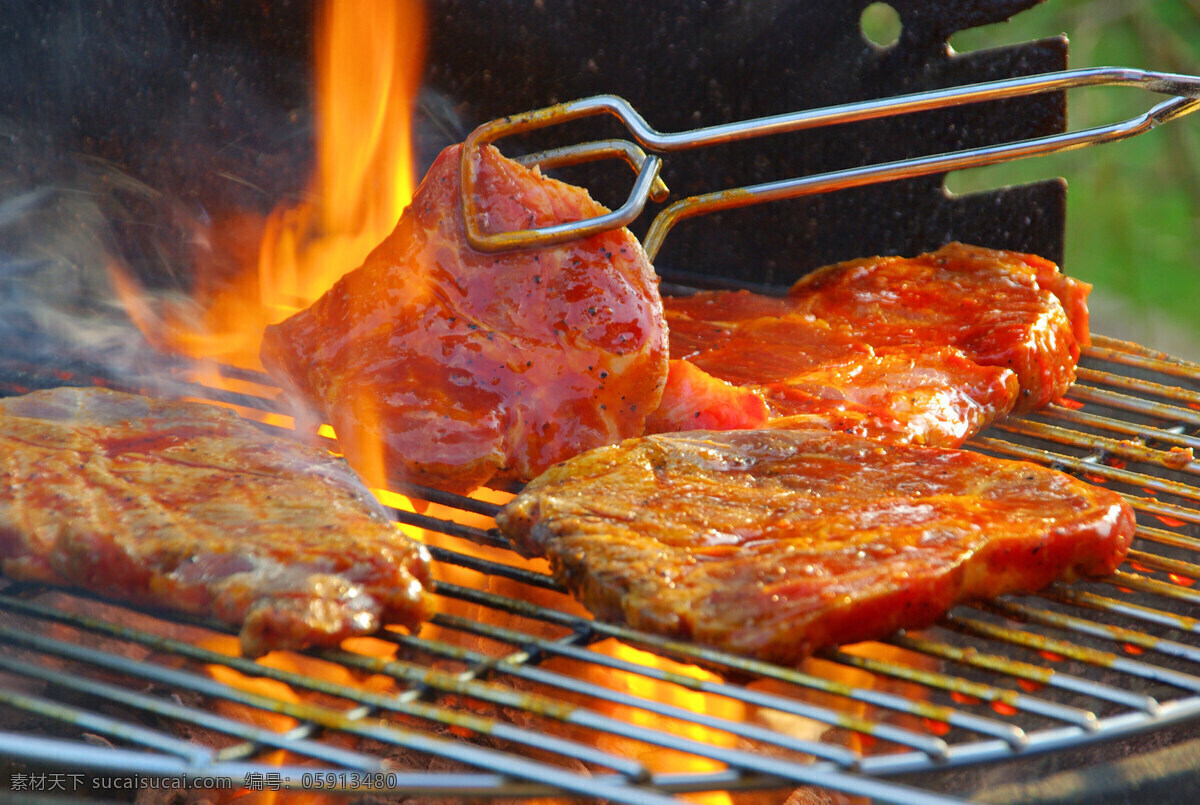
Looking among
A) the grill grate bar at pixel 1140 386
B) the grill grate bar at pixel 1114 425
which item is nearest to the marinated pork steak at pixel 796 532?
the grill grate bar at pixel 1114 425

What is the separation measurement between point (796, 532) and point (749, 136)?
3.31ft

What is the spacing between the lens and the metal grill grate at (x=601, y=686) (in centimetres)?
119

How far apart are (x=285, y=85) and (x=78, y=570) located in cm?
193

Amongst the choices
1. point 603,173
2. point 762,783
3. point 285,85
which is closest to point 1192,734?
point 762,783

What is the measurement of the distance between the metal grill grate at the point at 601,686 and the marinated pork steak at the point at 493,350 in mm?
138

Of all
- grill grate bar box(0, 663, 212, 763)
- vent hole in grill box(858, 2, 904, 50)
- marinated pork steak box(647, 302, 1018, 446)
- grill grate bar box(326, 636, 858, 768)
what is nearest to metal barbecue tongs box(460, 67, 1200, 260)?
marinated pork steak box(647, 302, 1018, 446)

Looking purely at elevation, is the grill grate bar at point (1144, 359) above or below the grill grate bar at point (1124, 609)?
above

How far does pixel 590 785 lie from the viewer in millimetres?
1118

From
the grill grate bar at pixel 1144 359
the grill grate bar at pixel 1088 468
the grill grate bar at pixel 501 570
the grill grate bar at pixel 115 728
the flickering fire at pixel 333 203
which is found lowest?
the grill grate bar at pixel 1088 468

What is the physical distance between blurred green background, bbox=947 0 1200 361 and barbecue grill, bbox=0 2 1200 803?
3.32m

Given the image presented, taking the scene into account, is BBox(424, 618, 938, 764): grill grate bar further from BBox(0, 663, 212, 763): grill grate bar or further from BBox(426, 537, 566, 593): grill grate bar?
BBox(0, 663, 212, 763): grill grate bar

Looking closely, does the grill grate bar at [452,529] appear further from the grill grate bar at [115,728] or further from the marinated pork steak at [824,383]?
the grill grate bar at [115,728]

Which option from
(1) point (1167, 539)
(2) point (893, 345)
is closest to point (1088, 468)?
(1) point (1167, 539)

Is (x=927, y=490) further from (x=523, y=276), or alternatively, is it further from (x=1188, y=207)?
(x=1188, y=207)
